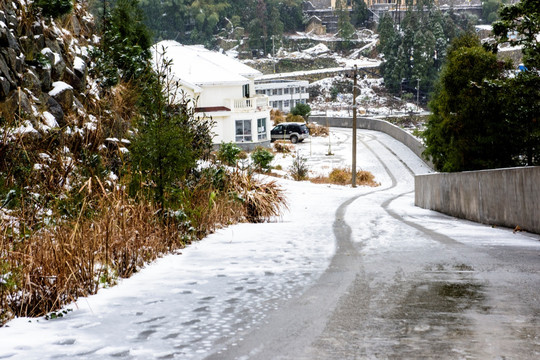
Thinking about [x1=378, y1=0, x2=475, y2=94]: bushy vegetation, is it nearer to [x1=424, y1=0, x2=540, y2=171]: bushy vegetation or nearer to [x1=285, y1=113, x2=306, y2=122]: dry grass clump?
[x1=285, y1=113, x2=306, y2=122]: dry grass clump

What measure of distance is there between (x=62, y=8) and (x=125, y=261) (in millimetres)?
8368

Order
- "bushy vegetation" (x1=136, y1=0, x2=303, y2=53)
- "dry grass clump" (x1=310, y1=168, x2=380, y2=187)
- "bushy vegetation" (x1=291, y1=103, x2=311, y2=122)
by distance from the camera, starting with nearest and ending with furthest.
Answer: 1. "dry grass clump" (x1=310, y1=168, x2=380, y2=187)
2. "bushy vegetation" (x1=291, y1=103, x2=311, y2=122)
3. "bushy vegetation" (x1=136, y1=0, x2=303, y2=53)

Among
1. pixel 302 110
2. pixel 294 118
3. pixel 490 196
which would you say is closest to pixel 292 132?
pixel 294 118

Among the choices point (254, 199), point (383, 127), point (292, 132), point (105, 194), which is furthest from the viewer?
point (383, 127)

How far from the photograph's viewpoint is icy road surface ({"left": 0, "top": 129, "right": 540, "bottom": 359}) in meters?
4.34

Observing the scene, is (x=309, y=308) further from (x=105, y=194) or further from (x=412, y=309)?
(x=105, y=194)

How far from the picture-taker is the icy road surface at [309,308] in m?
4.34

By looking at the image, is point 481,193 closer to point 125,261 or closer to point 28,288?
point 125,261

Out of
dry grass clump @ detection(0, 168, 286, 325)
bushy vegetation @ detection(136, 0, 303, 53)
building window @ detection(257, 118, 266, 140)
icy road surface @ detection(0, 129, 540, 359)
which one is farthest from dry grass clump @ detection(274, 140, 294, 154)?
bushy vegetation @ detection(136, 0, 303, 53)

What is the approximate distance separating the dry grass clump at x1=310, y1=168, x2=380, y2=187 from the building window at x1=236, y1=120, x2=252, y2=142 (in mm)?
11627

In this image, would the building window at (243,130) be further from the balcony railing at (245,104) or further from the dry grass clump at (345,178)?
the dry grass clump at (345,178)

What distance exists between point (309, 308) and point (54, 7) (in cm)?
1031

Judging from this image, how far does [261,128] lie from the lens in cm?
5566

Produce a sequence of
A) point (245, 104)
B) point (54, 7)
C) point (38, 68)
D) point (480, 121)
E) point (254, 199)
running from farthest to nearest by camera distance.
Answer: point (245, 104), point (480, 121), point (254, 199), point (54, 7), point (38, 68)
